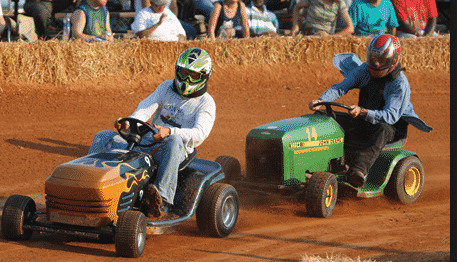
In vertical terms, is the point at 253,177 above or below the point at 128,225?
below

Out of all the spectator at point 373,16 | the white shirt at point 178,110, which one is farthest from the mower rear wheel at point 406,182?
the spectator at point 373,16

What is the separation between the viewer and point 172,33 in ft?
34.0

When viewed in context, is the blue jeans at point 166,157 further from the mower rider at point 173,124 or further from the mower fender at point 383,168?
the mower fender at point 383,168

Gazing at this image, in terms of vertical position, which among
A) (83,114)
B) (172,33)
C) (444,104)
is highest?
(172,33)

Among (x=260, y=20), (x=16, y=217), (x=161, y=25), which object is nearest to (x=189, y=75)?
(x=16, y=217)

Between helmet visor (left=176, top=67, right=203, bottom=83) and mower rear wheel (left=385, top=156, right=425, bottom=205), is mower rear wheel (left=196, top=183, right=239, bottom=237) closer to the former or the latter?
Result: helmet visor (left=176, top=67, right=203, bottom=83)

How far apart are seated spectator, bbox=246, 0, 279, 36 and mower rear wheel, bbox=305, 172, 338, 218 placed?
223 inches

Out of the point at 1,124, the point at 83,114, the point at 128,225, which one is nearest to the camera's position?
the point at 128,225

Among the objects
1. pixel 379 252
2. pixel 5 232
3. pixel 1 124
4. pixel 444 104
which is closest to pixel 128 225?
pixel 5 232

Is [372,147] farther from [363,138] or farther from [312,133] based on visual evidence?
[312,133]

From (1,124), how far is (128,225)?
504 centimetres

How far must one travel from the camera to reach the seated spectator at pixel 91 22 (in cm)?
949

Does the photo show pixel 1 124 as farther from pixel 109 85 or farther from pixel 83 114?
pixel 109 85

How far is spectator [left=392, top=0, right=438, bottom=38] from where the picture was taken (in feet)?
38.9
